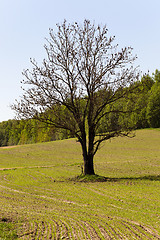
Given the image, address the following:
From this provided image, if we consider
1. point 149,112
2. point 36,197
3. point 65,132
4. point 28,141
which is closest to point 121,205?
point 36,197

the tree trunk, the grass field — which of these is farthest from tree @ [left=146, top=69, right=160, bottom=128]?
the grass field

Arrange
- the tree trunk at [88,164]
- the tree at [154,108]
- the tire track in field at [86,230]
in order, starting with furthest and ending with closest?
the tree at [154,108] < the tree trunk at [88,164] < the tire track in field at [86,230]

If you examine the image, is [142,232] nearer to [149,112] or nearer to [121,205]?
[121,205]

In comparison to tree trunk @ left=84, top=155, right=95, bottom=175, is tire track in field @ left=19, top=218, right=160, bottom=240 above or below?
below

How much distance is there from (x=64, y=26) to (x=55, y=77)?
15.6 ft

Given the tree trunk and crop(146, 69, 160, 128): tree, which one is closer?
the tree trunk

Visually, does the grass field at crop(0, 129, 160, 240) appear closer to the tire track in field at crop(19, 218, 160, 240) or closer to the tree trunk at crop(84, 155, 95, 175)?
the tire track in field at crop(19, 218, 160, 240)

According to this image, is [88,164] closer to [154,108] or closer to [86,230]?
[86,230]

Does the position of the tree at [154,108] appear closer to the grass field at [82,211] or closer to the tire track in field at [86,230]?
the grass field at [82,211]

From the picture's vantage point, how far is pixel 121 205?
13086 mm

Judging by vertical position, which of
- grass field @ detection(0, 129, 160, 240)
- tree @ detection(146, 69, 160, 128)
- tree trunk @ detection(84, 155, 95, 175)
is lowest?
grass field @ detection(0, 129, 160, 240)

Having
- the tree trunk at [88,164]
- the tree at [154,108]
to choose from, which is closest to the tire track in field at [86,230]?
the tree trunk at [88,164]

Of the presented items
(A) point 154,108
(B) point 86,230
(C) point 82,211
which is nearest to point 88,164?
(C) point 82,211

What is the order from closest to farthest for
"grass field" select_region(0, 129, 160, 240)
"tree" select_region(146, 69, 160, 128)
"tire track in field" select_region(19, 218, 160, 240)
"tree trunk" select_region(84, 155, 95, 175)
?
→ "tire track in field" select_region(19, 218, 160, 240), "grass field" select_region(0, 129, 160, 240), "tree trunk" select_region(84, 155, 95, 175), "tree" select_region(146, 69, 160, 128)
